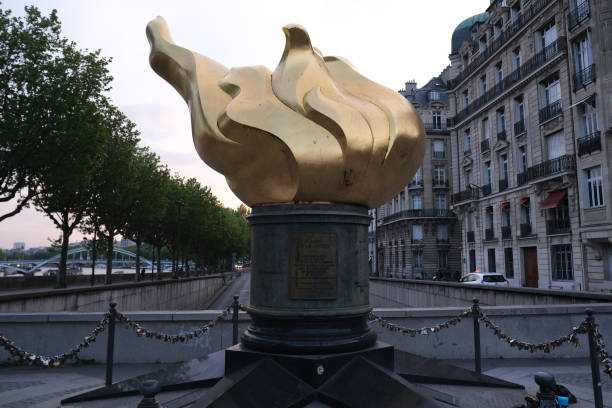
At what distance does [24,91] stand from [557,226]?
92.4ft

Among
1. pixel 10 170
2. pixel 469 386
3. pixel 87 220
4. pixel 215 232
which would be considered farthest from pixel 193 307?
pixel 469 386

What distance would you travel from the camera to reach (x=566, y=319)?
920 cm

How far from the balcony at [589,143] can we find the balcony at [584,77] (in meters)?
2.72

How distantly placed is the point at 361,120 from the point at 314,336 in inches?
95.9

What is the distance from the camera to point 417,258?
51.5m

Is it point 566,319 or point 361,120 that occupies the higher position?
point 361,120

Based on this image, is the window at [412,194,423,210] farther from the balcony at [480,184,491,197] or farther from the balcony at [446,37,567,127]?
the balcony at [480,184,491,197]

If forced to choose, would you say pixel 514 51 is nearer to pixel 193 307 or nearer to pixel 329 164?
pixel 193 307

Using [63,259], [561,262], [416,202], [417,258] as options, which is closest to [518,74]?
[561,262]

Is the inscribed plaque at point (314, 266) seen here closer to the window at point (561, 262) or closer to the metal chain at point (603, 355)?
the metal chain at point (603, 355)

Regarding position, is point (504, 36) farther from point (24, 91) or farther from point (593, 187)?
point (24, 91)

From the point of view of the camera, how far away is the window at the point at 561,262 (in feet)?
87.1

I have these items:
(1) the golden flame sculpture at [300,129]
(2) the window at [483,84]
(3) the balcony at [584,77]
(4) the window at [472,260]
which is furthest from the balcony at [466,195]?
(1) the golden flame sculpture at [300,129]

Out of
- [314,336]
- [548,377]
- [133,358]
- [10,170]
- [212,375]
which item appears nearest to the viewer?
[548,377]
